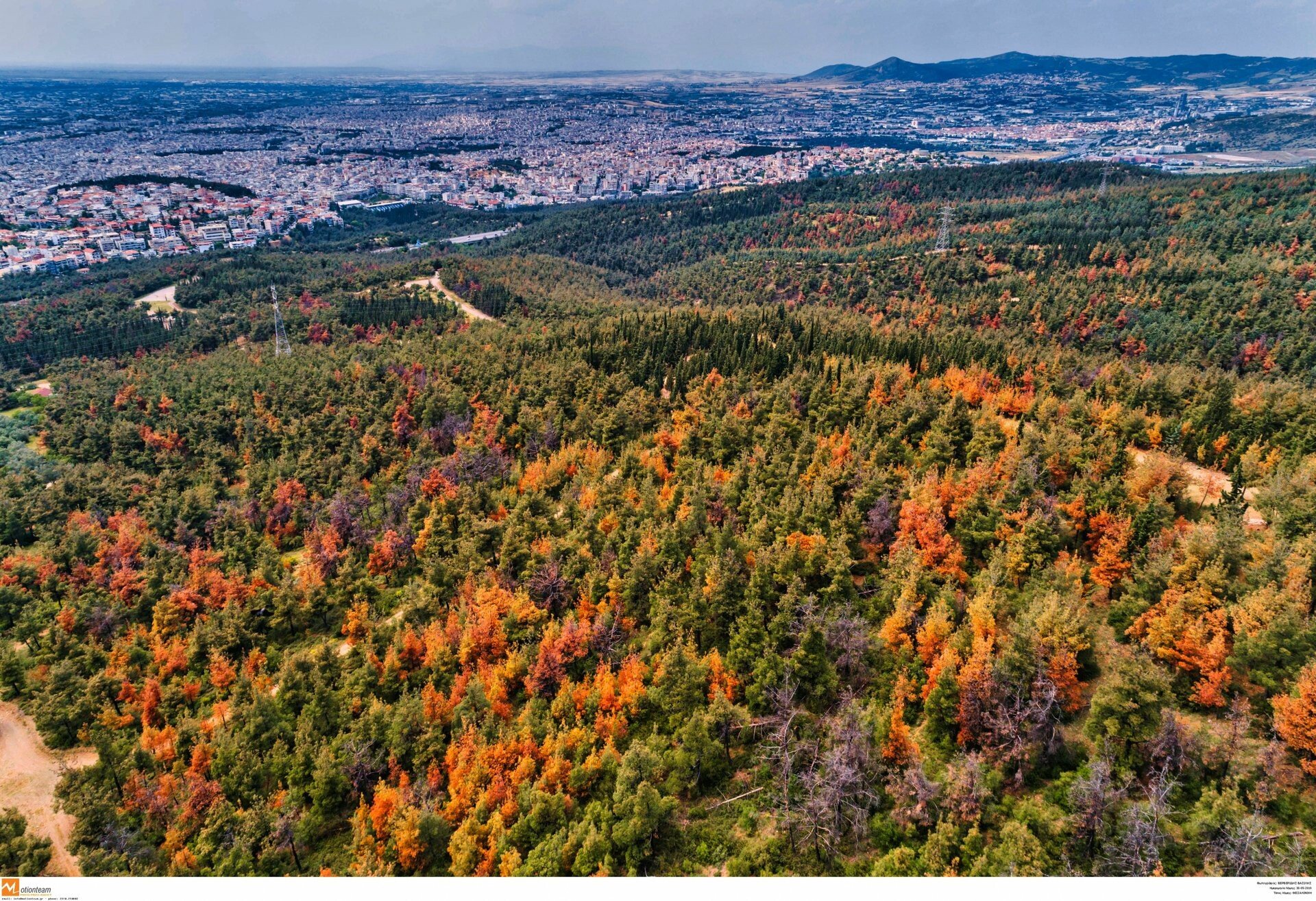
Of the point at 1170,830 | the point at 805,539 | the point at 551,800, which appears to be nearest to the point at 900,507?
the point at 805,539

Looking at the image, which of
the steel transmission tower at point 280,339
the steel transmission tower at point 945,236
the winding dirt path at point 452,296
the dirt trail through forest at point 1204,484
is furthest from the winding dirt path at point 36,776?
the steel transmission tower at point 945,236

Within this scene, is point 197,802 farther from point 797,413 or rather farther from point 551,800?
point 797,413

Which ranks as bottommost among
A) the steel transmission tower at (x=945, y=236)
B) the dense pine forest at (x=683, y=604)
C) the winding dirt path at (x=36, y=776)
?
the winding dirt path at (x=36, y=776)

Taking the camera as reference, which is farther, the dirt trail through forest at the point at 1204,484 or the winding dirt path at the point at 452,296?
the winding dirt path at the point at 452,296

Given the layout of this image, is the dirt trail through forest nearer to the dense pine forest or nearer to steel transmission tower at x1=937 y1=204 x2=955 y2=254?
the dense pine forest
